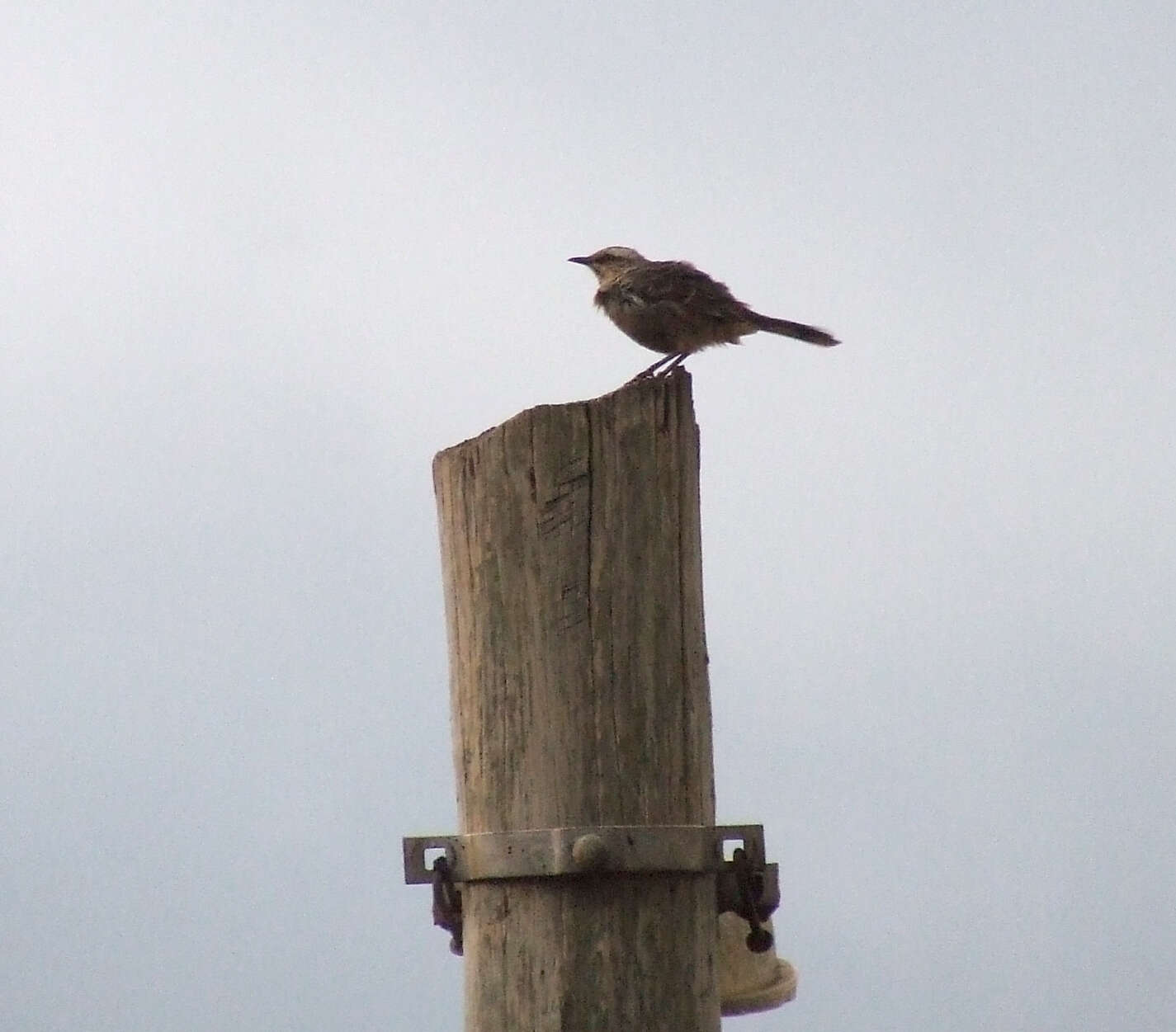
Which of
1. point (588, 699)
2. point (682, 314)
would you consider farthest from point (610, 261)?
point (588, 699)

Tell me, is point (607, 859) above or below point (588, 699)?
below

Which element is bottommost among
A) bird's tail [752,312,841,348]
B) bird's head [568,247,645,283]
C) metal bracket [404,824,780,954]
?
metal bracket [404,824,780,954]

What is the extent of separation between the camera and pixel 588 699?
3.08 metres

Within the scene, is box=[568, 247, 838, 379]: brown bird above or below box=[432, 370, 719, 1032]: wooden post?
above

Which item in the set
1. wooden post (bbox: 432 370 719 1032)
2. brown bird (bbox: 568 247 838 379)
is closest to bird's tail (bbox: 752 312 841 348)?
brown bird (bbox: 568 247 838 379)

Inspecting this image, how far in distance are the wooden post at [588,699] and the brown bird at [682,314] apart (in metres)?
3.17

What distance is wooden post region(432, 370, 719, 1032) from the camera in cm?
303

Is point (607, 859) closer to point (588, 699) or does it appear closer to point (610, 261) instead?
point (588, 699)

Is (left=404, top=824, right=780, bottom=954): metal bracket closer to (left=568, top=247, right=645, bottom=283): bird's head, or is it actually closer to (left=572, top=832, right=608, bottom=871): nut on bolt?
(left=572, top=832, right=608, bottom=871): nut on bolt

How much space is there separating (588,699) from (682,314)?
11.6 feet

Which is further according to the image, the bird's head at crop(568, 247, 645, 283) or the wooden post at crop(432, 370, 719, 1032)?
the bird's head at crop(568, 247, 645, 283)

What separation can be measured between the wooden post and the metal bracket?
1.5 inches

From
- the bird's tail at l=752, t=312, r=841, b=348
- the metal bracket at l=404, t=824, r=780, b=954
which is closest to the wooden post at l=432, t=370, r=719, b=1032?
the metal bracket at l=404, t=824, r=780, b=954

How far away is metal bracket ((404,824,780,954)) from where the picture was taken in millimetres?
3010
